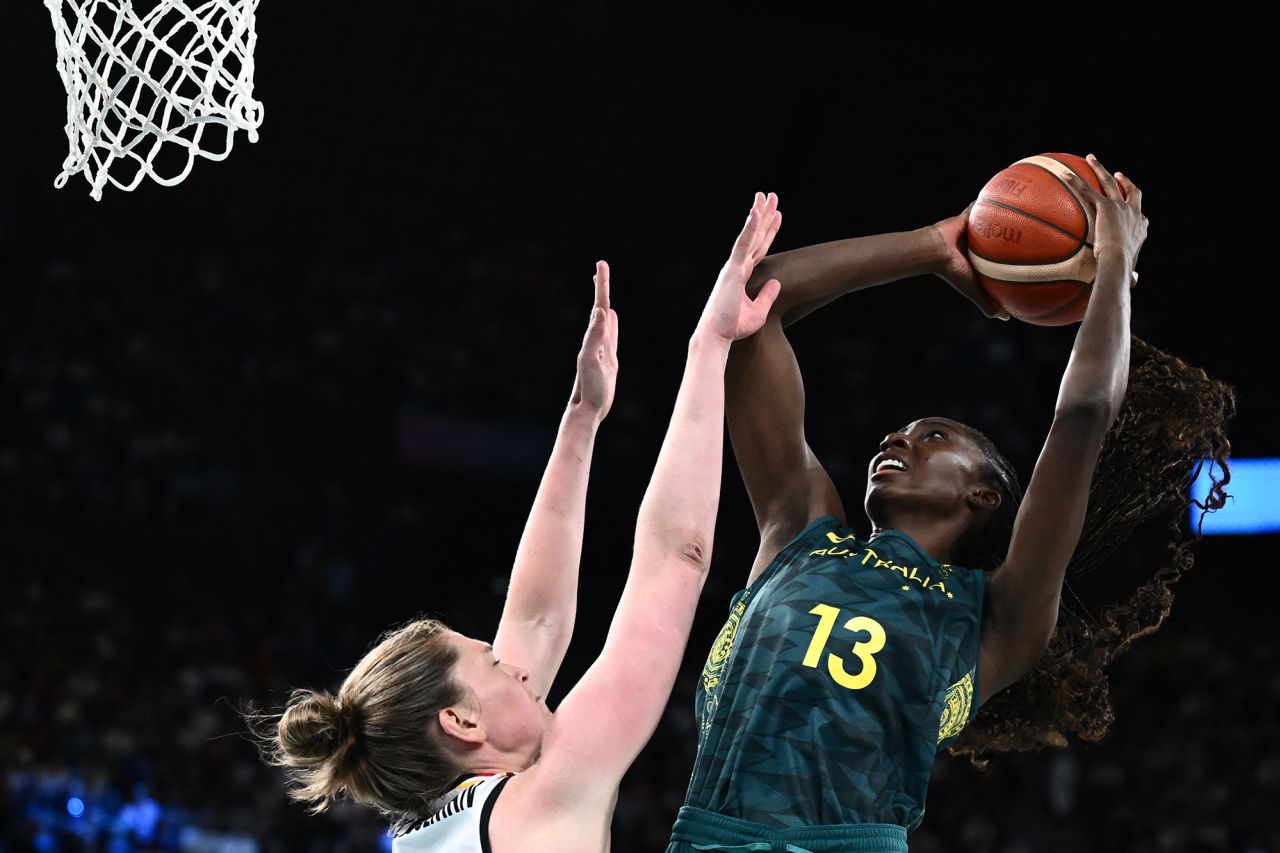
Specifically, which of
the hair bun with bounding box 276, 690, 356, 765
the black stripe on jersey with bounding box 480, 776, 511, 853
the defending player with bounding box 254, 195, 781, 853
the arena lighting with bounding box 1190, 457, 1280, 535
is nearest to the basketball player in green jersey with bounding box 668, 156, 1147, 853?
the defending player with bounding box 254, 195, 781, 853

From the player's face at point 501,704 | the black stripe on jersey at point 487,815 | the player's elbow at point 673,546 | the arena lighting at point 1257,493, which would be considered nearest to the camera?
the black stripe on jersey at point 487,815

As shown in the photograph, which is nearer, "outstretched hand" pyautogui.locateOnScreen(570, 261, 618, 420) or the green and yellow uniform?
the green and yellow uniform

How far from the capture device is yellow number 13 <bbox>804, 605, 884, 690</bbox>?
2.47 metres

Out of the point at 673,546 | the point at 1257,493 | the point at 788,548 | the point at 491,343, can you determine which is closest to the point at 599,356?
the point at 788,548

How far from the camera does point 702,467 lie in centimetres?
220

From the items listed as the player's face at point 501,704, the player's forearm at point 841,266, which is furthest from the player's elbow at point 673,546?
the player's forearm at point 841,266

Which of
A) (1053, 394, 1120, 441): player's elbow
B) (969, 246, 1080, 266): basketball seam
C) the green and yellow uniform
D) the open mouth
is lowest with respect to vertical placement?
the green and yellow uniform

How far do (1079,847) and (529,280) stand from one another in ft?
19.5

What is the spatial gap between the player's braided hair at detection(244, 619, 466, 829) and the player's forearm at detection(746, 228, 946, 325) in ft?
3.45

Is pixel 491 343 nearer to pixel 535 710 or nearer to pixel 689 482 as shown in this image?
pixel 535 710

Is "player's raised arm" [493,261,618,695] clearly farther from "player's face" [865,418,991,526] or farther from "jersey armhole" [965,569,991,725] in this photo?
"jersey armhole" [965,569,991,725]

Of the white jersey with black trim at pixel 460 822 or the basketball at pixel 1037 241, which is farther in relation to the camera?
the basketball at pixel 1037 241

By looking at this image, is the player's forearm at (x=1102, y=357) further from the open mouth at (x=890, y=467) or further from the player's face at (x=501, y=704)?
the player's face at (x=501, y=704)

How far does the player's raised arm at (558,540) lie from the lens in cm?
270
